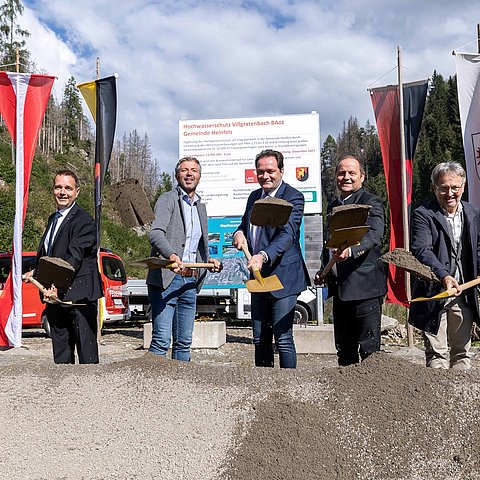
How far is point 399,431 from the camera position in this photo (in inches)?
75.5

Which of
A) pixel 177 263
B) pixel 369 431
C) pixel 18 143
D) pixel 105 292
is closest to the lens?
pixel 369 431

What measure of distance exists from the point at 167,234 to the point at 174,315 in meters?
0.51

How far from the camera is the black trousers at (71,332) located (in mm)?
3223

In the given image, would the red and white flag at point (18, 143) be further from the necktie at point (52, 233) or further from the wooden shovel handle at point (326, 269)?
the wooden shovel handle at point (326, 269)

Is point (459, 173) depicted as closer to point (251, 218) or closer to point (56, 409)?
point (251, 218)

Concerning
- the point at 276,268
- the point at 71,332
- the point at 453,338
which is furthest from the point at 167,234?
the point at 453,338

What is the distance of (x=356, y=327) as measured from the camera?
2.97 meters

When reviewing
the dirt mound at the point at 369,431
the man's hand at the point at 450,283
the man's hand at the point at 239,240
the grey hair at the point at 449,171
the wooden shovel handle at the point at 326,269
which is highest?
the grey hair at the point at 449,171

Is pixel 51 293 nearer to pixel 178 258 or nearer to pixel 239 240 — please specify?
pixel 178 258

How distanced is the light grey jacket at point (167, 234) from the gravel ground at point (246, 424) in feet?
3.01

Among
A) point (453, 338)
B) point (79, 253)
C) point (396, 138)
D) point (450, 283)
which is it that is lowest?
point (453, 338)

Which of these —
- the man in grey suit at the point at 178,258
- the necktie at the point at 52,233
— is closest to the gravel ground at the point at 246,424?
the man in grey suit at the point at 178,258

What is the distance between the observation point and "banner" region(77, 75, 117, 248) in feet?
22.4

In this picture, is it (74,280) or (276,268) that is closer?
(276,268)
